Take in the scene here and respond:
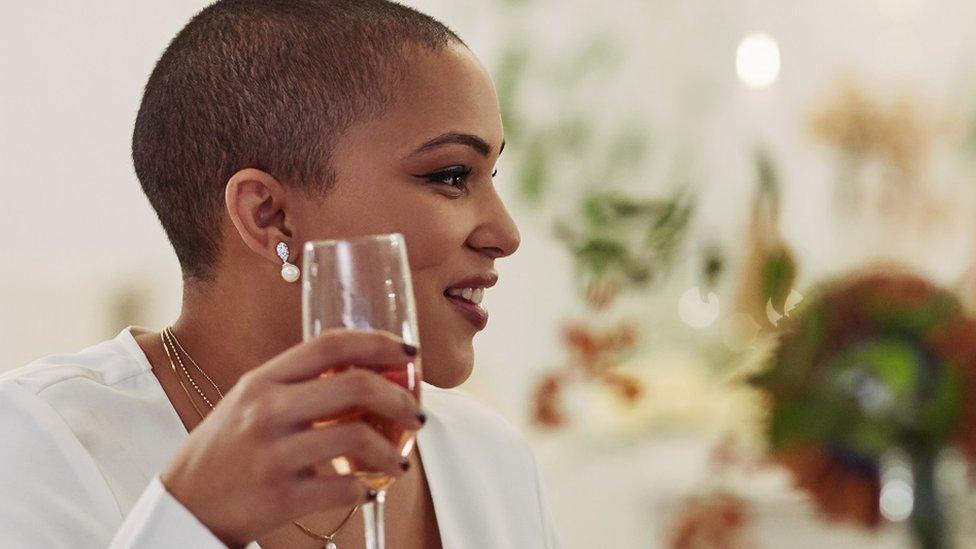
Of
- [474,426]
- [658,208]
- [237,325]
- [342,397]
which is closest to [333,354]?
[342,397]

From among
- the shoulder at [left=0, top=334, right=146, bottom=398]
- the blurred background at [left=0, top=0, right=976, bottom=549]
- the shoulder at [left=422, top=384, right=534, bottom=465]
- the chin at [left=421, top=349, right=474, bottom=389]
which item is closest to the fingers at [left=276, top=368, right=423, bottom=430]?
Answer: the chin at [left=421, top=349, right=474, bottom=389]

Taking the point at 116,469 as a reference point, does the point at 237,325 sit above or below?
Answer: above

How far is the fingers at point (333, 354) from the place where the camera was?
0.94 metres

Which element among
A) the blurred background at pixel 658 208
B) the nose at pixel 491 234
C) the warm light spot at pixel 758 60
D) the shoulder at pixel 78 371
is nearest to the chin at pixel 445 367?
the nose at pixel 491 234

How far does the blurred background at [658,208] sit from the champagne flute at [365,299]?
1874mm

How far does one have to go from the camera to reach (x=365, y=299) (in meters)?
0.98

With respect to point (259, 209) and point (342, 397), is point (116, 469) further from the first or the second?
point (342, 397)

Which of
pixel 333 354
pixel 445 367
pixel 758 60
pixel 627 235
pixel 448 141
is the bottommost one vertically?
pixel 333 354

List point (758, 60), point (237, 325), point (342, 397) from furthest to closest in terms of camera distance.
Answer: point (758, 60)
point (237, 325)
point (342, 397)

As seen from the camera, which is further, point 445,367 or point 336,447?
point 445,367

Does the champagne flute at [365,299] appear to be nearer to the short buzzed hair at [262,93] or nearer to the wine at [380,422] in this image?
the wine at [380,422]

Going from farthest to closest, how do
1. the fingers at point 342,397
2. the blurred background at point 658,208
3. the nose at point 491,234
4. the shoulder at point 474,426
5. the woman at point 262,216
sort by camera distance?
the blurred background at point 658,208, the shoulder at point 474,426, the nose at point 491,234, the woman at point 262,216, the fingers at point 342,397

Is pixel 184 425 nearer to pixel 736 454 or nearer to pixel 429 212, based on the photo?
pixel 429 212

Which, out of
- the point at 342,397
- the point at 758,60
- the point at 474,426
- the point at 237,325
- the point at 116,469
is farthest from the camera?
the point at 758,60
